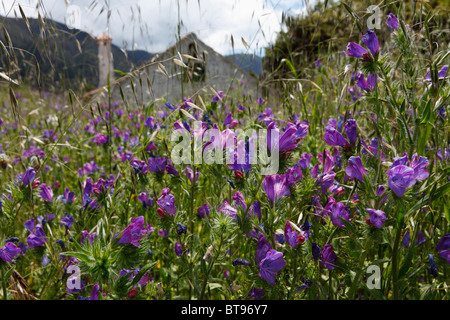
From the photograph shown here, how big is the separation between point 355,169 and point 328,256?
0.30 m

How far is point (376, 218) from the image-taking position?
95cm

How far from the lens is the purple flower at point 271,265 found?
1050 mm

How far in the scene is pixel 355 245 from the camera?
115cm

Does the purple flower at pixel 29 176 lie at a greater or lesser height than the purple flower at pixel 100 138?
lesser

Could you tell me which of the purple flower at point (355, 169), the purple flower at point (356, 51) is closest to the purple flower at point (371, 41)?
the purple flower at point (356, 51)

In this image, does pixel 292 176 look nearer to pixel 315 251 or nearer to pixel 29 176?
pixel 315 251

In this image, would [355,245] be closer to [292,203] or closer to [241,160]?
[292,203]

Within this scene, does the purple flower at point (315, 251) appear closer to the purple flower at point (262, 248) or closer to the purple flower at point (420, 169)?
the purple flower at point (262, 248)

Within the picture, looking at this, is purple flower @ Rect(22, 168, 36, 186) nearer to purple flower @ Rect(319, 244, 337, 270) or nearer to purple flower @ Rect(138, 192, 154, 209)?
purple flower @ Rect(138, 192, 154, 209)

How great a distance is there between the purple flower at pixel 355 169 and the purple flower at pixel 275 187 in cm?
22

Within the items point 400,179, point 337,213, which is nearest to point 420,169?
point 400,179

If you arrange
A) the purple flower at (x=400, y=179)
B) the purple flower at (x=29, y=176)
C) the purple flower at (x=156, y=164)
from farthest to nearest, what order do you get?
the purple flower at (x=156, y=164) → the purple flower at (x=29, y=176) → the purple flower at (x=400, y=179)
